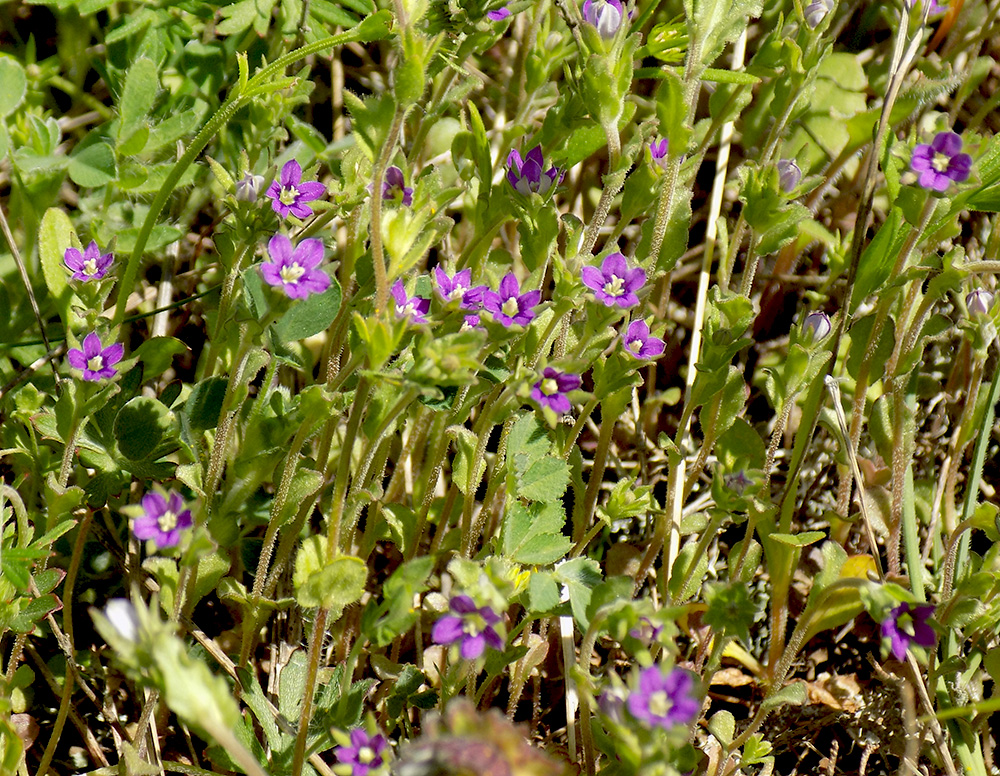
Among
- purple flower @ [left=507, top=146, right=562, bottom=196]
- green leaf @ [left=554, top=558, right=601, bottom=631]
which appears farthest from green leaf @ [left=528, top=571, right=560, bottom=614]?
purple flower @ [left=507, top=146, right=562, bottom=196]

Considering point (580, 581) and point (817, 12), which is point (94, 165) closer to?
→ point (580, 581)

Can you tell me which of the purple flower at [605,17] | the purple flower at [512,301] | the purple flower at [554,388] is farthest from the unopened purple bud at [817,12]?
the purple flower at [554,388]

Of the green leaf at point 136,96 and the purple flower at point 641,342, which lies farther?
the green leaf at point 136,96

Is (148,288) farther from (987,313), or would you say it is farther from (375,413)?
(987,313)

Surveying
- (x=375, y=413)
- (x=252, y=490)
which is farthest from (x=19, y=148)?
(x=375, y=413)

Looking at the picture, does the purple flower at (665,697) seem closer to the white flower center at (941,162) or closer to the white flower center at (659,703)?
the white flower center at (659,703)
